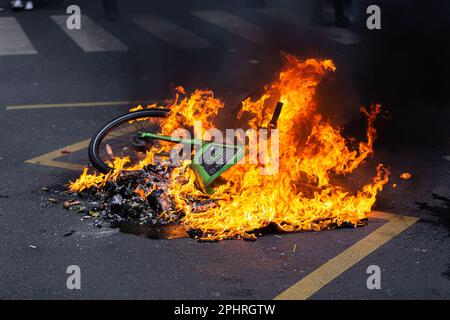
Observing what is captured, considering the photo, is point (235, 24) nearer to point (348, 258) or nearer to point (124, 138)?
point (124, 138)

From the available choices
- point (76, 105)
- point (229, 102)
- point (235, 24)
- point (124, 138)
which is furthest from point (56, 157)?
point (235, 24)

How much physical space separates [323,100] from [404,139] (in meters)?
1.07

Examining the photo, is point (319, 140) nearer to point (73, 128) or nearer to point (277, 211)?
point (277, 211)

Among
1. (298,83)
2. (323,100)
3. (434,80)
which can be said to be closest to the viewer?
(298,83)

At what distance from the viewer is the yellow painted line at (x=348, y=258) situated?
5.45 m

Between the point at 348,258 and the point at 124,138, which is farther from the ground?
the point at 124,138

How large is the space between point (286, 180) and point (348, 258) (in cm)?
103

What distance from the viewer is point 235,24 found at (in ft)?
49.3

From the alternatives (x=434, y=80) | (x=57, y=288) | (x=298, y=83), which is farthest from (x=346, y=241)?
(x=434, y=80)

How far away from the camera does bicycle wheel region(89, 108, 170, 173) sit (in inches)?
290

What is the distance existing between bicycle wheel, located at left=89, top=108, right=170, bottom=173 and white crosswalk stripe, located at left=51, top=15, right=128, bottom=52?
507 centimetres

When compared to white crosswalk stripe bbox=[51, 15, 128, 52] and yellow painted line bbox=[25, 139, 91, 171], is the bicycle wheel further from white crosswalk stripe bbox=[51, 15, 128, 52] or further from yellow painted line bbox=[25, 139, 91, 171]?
white crosswalk stripe bbox=[51, 15, 128, 52]
